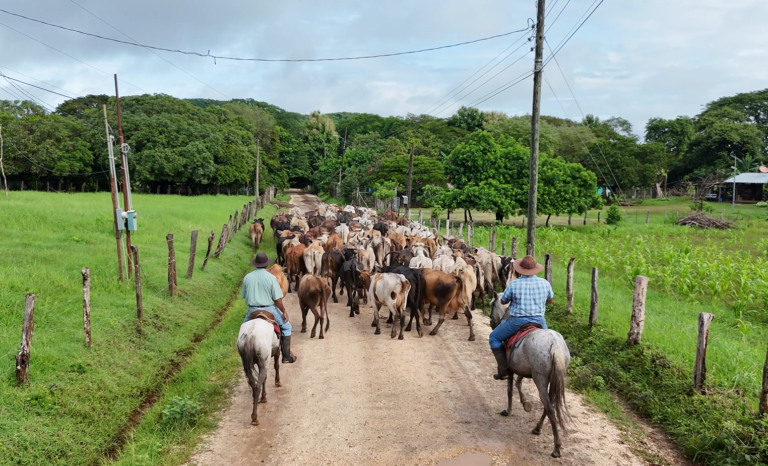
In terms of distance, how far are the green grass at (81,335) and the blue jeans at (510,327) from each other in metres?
4.92

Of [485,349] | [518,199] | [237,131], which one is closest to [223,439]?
[485,349]

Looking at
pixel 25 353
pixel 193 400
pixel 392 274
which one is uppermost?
pixel 392 274

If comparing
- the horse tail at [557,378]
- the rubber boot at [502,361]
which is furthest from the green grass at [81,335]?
the horse tail at [557,378]

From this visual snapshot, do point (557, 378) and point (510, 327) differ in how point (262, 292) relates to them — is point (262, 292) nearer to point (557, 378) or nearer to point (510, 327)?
point (510, 327)

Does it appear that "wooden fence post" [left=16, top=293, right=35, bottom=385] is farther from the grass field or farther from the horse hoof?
the grass field

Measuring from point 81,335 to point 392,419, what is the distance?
5.17m

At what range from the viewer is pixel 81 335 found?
8.12 m

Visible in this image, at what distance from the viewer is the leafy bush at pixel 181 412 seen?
21.6ft

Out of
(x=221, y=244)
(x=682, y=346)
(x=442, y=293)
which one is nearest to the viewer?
(x=682, y=346)

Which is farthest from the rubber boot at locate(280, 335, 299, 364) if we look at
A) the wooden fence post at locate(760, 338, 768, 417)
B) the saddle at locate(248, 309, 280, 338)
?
the wooden fence post at locate(760, 338, 768, 417)

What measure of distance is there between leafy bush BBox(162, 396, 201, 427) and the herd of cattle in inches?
134

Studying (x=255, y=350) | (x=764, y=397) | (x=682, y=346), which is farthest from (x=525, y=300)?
(x=255, y=350)

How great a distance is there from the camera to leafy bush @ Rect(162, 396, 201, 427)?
659 cm

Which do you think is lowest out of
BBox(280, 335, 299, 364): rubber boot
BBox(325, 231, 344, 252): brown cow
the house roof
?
BBox(280, 335, 299, 364): rubber boot
